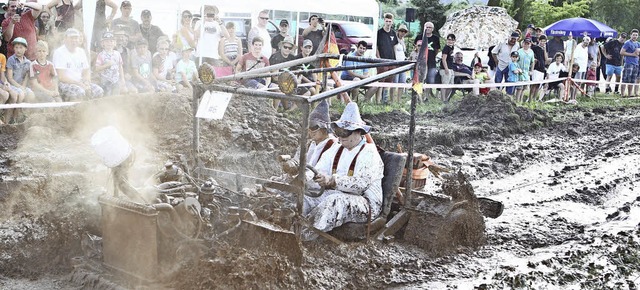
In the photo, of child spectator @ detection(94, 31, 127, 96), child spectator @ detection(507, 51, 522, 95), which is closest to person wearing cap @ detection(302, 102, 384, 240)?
child spectator @ detection(94, 31, 127, 96)

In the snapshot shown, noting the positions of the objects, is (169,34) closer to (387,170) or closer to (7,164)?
(7,164)

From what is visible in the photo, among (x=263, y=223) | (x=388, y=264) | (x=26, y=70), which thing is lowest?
(x=388, y=264)

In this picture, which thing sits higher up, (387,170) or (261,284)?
(387,170)

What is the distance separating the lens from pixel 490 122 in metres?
15.7

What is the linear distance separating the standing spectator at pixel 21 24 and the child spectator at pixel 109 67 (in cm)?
96

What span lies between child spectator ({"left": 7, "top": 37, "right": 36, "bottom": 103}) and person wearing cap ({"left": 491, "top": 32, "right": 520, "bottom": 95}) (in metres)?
12.6

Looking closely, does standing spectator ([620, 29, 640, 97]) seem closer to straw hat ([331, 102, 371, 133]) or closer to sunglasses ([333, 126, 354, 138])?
straw hat ([331, 102, 371, 133])

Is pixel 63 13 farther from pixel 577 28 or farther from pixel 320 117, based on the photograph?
pixel 577 28

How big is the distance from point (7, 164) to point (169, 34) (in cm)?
472

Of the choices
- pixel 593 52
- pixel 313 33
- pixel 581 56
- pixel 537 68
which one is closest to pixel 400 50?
pixel 313 33

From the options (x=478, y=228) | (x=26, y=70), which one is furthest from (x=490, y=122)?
(x=26, y=70)

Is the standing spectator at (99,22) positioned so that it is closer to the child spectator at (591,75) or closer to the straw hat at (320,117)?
the straw hat at (320,117)

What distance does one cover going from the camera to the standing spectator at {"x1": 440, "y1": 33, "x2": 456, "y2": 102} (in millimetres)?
18156

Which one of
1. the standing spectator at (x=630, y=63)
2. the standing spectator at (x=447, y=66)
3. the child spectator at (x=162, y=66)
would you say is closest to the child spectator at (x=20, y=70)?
the child spectator at (x=162, y=66)
